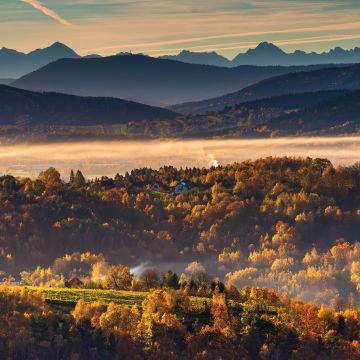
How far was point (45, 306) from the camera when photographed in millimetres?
194500

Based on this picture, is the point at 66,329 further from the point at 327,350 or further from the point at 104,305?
the point at 327,350

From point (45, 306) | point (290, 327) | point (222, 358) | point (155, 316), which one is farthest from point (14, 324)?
point (290, 327)

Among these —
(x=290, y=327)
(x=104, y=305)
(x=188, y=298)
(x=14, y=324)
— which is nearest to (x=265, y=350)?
(x=290, y=327)

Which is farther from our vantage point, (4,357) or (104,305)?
(104,305)

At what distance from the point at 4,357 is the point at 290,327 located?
51.5 metres

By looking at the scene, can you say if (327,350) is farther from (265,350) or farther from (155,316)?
(155,316)

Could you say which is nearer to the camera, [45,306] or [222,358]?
[222,358]

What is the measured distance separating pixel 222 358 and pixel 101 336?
22.0 meters

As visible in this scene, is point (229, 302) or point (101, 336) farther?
point (229, 302)

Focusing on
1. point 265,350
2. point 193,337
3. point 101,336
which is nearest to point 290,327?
point 265,350

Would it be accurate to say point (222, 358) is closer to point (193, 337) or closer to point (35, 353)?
point (193, 337)

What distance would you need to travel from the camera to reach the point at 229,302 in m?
195

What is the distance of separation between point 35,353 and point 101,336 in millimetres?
12820

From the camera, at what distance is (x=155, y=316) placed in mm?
187750
